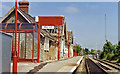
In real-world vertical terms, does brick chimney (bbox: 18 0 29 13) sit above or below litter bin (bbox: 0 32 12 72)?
above

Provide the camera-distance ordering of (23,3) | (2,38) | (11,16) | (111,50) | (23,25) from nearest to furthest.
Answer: (2,38), (23,25), (11,16), (23,3), (111,50)

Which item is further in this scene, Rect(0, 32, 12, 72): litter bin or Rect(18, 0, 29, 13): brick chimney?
Rect(18, 0, 29, 13): brick chimney

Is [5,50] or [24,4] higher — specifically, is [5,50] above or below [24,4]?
below

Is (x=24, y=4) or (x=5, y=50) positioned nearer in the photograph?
(x=5, y=50)

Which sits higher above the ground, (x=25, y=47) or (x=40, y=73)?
(x=25, y=47)

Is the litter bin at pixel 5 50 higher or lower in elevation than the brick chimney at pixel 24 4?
lower

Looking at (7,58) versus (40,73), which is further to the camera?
(40,73)

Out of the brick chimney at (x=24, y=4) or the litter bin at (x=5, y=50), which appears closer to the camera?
the litter bin at (x=5, y=50)

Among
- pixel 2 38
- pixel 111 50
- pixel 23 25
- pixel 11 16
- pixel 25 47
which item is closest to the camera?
pixel 2 38

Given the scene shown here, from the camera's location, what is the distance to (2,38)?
414 inches

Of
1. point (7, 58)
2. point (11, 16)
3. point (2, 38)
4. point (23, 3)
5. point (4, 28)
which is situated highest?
point (23, 3)

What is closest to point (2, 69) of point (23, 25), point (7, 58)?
point (7, 58)

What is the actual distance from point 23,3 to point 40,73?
24.7m

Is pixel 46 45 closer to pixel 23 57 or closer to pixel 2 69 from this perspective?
pixel 23 57
